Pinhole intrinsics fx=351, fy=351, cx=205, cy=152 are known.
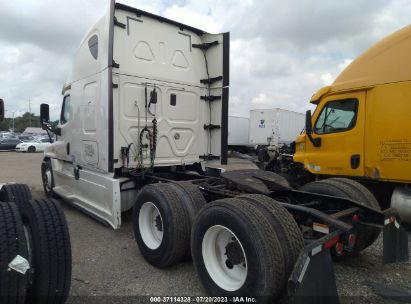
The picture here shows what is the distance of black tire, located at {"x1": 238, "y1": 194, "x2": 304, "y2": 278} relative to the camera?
2.83 meters

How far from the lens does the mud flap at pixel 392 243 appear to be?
332 centimetres

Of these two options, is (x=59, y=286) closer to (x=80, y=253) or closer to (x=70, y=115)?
(x=80, y=253)

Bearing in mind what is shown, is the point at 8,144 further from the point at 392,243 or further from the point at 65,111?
the point at 392,243

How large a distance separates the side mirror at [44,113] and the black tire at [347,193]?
17.7ft

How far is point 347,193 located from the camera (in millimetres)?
4090

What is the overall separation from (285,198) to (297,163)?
10.2 ft

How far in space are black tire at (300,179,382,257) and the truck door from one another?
72.8 inches

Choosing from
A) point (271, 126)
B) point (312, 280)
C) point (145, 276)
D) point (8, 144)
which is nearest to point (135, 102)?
point (145, 276)

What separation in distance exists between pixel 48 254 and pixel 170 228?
1.41 metres

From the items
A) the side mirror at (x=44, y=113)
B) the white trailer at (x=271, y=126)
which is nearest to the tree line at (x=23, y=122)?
the white trailer at (x=271, y=126)

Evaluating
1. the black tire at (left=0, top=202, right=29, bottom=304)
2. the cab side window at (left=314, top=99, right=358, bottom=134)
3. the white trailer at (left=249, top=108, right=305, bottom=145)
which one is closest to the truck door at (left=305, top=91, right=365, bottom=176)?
the cab side window at (left=314, top=99, right=358, bottom=134)

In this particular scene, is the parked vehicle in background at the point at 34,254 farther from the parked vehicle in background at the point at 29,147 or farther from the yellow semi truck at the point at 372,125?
the parked vehicle in background at the point at 29,147

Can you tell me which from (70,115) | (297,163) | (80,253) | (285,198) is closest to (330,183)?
(285,198)

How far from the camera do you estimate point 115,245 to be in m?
4.82
